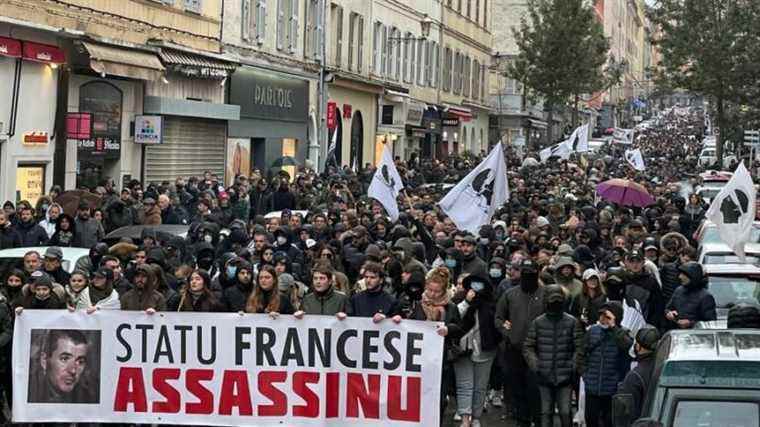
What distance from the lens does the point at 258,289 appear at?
12.5 meters

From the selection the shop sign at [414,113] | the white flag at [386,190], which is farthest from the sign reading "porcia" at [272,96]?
the white flag at [386,190]

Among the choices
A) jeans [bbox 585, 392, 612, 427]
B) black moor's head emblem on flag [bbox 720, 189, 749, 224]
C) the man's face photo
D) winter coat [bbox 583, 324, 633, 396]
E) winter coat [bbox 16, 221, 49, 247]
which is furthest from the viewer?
winter coat [bbox 16, 221, 49, 247]

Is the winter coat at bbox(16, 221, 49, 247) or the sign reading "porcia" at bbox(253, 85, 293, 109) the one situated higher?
the sign reading "porcia" at bbox(253, 85, 293, 109)

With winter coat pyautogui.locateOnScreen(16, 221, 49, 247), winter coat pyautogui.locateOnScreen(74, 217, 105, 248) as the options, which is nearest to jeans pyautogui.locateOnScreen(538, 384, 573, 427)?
winter coat pyautogui.locateOnScreen(16, 221, 49, 247)

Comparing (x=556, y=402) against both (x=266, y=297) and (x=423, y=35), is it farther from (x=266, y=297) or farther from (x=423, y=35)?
(x=423, y=35)

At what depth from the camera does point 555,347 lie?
12422 mm

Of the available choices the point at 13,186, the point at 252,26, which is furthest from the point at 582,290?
the point at 252,26

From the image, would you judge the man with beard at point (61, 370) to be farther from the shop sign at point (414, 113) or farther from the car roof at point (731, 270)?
the shop sign at point (414, 113)

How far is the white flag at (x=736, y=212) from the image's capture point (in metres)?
16.8

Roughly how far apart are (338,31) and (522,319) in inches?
1355

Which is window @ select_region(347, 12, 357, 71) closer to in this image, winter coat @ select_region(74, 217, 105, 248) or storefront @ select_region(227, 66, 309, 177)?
storefront @ select_region(227, 66, 309, 177)

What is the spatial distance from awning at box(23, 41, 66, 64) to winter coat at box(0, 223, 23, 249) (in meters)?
7.61

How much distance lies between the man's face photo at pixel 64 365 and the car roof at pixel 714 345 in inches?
175

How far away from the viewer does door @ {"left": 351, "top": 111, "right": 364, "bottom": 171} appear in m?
49.9
